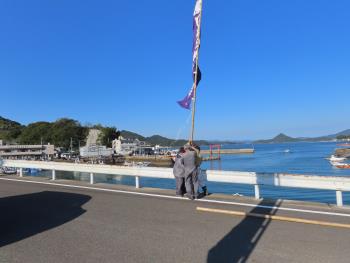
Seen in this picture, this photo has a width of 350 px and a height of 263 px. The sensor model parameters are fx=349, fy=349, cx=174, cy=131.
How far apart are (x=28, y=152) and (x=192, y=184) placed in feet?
402

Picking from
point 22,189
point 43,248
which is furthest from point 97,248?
point 22,189

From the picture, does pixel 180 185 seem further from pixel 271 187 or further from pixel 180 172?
pixel 271 187

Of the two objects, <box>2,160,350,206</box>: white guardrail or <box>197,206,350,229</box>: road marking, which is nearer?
<box>197,206,350,229</box>: road marking

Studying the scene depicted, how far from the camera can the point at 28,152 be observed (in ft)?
398

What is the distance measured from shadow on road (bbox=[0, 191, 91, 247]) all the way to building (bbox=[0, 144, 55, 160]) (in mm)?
108046

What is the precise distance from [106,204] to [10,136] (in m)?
177

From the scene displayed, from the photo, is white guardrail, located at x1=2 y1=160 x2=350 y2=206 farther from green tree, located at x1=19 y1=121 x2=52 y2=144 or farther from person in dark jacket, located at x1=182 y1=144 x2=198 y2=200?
green tree, located at x1=19 y1=121 x2=52 y2=144

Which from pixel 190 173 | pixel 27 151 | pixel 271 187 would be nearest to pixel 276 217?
pixel 190 173

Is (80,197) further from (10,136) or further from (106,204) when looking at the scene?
(10,136)

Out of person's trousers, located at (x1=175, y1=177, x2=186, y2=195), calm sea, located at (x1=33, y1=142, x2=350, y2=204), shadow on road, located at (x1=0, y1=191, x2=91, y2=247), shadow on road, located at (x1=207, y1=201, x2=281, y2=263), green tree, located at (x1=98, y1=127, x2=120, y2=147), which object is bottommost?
calm sea, located at (x1=33, y1=142, x2=350, y2=204)

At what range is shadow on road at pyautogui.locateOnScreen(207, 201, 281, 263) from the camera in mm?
5020

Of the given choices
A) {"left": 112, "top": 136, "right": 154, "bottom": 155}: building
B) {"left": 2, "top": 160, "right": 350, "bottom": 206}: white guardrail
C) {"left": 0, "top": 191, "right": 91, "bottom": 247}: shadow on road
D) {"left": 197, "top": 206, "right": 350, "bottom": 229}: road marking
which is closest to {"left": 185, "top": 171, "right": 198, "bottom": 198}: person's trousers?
{"left": 2, "top": 160, "right": 350, "bottom": 206}: white guardrail

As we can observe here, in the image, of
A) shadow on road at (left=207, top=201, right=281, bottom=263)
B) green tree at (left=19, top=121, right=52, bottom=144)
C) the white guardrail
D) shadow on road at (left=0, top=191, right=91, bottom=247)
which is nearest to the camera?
shadow on road at (left=207, top=201, right=281, bottom=263)

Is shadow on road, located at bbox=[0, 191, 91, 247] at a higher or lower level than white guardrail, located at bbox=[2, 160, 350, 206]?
lower
